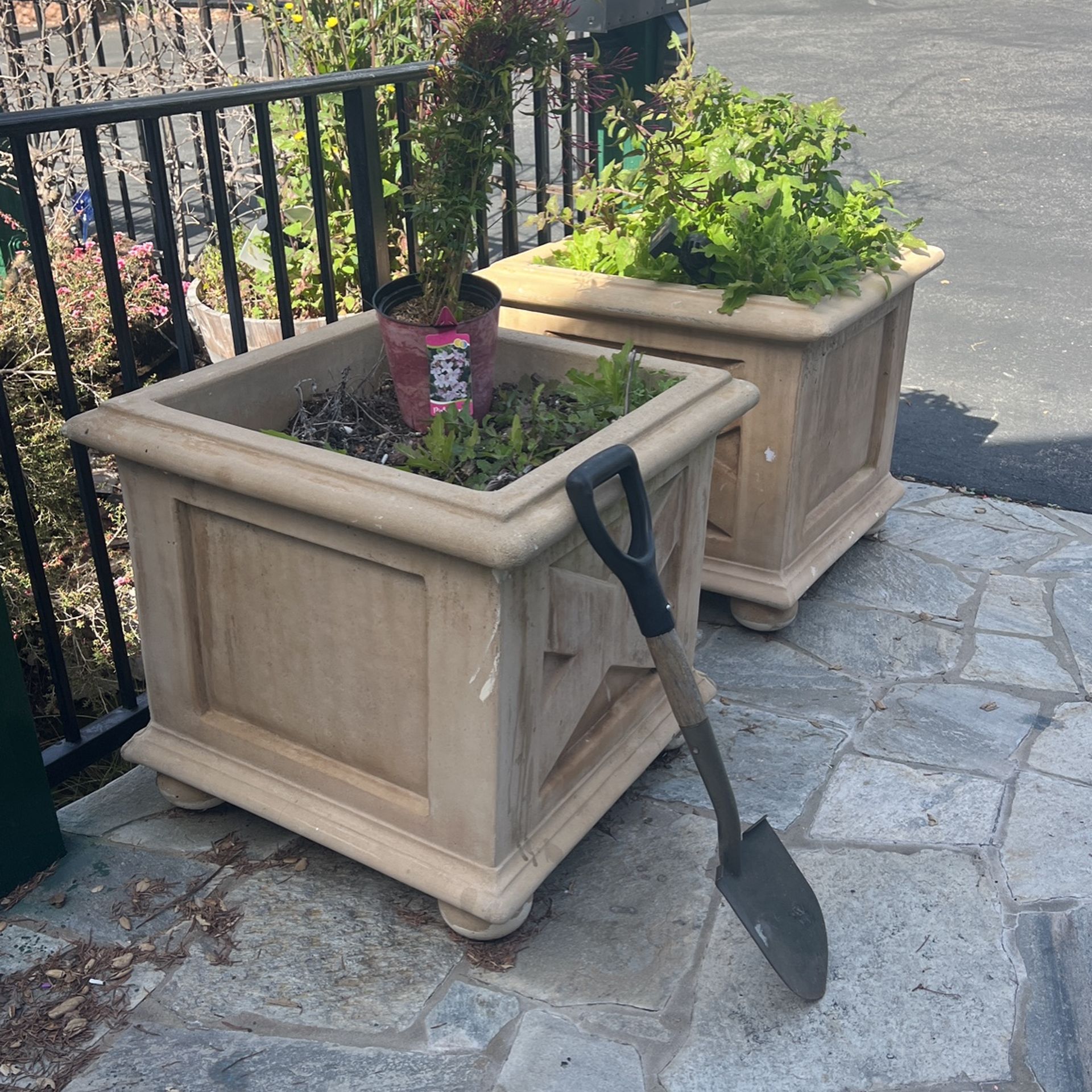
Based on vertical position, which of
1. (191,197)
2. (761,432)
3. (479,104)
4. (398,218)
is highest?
(479,104)

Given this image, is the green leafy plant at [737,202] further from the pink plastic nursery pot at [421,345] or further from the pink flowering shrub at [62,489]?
the pink flowering shrub at [62,489]

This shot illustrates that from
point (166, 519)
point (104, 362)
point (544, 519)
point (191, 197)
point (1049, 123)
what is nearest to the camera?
point (544, 519)

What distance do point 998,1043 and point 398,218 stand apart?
10.0 feet

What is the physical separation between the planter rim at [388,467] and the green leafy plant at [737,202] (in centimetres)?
68

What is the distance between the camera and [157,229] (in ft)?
8.87

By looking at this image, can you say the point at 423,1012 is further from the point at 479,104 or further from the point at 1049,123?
the point at 1049,123

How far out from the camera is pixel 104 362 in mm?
4180

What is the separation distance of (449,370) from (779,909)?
3.98 ft

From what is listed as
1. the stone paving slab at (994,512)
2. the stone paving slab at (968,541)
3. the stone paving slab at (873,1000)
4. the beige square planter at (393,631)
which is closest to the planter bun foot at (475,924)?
the beige square planter at (393,631)

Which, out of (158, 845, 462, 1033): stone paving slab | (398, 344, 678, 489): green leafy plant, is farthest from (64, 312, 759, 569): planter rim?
(158, 845, 462, 1033): stone paving slab

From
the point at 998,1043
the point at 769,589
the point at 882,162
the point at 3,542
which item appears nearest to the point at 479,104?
the point at 769,589

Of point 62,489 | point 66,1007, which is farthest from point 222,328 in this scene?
point 66,1007

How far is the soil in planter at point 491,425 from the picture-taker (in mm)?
2139

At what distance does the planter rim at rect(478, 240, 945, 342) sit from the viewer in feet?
9.09
